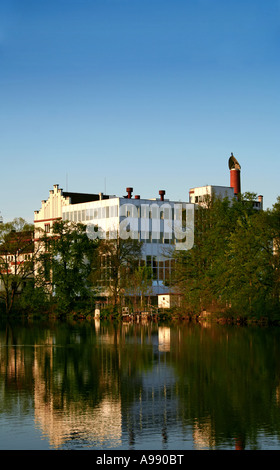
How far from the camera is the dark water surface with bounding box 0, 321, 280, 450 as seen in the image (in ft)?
63.1

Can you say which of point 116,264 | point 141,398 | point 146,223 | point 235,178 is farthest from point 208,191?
point 141,398

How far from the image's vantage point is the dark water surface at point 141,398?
1922 centimetres

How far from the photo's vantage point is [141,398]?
25.8 meters

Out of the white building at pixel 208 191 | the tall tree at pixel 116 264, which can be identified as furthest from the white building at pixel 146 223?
the tall tree at pixel 116 264

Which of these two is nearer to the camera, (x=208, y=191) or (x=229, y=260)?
(x=229, y=260)

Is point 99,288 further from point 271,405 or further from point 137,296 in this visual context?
point 271,405

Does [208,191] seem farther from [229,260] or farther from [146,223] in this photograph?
[229,260]

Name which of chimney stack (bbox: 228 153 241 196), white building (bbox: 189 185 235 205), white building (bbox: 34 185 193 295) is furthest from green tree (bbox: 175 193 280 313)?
chimney stack (bbox: 228 153 241 196)

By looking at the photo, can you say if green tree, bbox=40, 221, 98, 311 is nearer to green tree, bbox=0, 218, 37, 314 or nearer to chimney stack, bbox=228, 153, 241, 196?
green tree, bbox=0, 218, 37, 314

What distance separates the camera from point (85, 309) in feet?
341

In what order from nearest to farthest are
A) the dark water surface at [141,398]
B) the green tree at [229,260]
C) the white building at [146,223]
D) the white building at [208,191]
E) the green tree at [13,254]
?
the dark water surface at [141,398]
the green tree at [229,260]
the green tree at [13,254]
the white building at [146,223]
the white building at [208,191]

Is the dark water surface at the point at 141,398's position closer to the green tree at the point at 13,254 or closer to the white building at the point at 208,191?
the green tree at the point at 13,254

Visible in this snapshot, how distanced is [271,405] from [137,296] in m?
73.8
